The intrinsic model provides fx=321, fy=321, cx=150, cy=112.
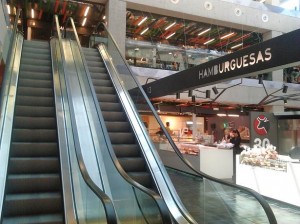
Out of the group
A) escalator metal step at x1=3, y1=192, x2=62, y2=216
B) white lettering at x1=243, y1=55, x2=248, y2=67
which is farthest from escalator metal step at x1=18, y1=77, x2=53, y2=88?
white lettering at x1=243, y1=55, x2=248, y2=67

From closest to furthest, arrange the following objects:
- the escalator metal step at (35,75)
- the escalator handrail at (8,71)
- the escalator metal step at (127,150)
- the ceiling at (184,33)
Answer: the escalator handrail at (8,71)
the escalator metal step at (127,150)
the escalator metal step at (35,75)
the ceiling at (184,33)

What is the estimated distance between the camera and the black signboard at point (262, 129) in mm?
9880

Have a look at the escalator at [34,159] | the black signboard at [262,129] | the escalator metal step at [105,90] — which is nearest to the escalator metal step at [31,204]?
the escalator at [34,159]

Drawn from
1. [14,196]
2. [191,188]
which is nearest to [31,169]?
[14,196]

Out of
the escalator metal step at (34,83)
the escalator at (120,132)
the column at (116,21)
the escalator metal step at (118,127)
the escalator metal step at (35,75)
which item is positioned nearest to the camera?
the escalator at (120,132)

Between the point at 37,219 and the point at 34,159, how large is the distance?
1.03 metres

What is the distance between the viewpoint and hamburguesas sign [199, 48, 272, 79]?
4.47 metres

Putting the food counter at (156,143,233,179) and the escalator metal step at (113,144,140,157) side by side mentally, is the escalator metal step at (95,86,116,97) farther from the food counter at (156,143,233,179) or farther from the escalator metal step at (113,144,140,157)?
the food counter at (156,143,233,179)

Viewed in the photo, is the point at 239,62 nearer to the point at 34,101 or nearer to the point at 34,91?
the point at 34,101

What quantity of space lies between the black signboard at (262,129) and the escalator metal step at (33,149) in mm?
6584

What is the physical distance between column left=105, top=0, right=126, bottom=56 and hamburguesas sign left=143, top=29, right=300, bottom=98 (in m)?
6.22

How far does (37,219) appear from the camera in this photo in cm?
387

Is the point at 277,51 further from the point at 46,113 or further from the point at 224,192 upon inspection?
the point at 46,113

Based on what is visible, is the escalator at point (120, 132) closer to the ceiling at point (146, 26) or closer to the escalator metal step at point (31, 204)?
the escalator metal step at point (31, 204)
